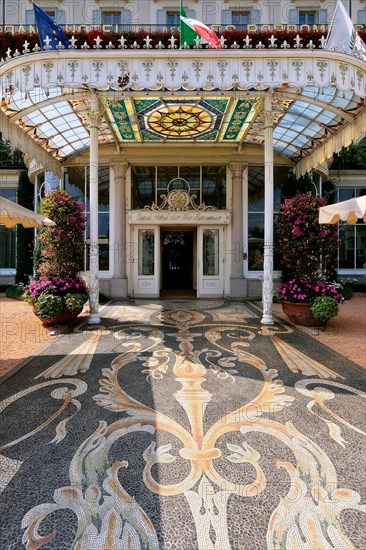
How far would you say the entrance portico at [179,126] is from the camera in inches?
195

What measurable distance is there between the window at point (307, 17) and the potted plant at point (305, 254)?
12705 mm

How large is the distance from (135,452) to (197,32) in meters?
6.01

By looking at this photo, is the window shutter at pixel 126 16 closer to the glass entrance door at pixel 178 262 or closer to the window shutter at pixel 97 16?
the window shutter at pixel 97 16

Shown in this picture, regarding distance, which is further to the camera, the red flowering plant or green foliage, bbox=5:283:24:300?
green foliage, bbox=5:283:24:300

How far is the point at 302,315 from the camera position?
6312 millimetres

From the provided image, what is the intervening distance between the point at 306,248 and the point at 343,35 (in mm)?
3877

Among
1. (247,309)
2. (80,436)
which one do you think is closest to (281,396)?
(80,436)

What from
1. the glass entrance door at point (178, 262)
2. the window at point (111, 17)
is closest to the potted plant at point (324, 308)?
the glass entrance door at point (178, 262)

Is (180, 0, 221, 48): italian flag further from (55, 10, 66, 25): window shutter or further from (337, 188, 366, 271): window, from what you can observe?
(55, 10, 66, 25): window shutter

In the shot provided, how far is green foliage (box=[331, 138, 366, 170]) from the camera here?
13.2 metres

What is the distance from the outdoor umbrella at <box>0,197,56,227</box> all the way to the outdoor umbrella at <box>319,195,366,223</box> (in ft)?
13.8

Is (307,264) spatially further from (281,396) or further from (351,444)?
(351,444)

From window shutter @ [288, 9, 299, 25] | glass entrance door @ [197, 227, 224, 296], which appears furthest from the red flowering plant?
window shutter @ [288, 9, 299, 25]

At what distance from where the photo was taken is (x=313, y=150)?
8641mm
